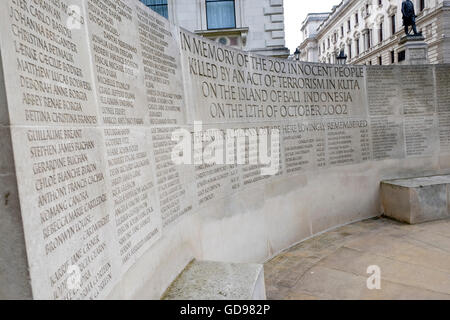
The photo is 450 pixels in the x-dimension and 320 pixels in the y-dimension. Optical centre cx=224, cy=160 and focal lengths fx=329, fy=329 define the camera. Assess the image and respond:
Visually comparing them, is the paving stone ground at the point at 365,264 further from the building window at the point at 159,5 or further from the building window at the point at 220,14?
the building window at the point at 159,5

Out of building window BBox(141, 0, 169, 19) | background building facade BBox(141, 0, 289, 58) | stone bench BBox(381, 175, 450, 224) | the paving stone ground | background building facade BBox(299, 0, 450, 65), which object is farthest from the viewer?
background building facade BBox(299, 0, 450, 65)

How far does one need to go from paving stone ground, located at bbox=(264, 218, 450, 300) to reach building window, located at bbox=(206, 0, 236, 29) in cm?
1034

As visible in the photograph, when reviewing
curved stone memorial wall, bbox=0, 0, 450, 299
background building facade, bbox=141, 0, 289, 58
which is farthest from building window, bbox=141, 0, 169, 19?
curved stone memorial wall, bbox=0, 0, 450, 299

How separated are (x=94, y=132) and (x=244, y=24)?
1242 centimetres

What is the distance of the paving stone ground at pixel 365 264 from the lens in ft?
11.1

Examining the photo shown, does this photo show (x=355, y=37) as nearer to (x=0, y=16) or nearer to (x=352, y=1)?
(x=352, y=1)

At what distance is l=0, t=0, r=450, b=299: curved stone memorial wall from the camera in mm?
1320

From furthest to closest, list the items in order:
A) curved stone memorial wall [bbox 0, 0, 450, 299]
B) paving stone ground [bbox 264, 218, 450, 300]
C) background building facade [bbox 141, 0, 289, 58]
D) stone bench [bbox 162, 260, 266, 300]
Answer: background building facade [bbox 141, 0, 289, 58] → paving stone ground [bbox 264, 218, 450, 300] → stone bench [bbox 162, 260, 266, 300] → curved stone memorial wall [bbox 0, 0, 450, 299]

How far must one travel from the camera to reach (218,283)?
2504mm

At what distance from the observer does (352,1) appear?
4244cm

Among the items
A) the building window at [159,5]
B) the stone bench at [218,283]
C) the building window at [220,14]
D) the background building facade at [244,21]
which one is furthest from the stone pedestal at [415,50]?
the stone bench at [218,283]

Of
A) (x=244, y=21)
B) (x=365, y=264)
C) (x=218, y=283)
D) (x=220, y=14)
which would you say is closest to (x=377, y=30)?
(x=244, y=21)

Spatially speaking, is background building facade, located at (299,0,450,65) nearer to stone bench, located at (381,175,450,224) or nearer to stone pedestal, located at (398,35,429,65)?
stone pedestal, located at (398,35,429,65)

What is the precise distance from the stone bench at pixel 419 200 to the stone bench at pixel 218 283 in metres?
4.12
